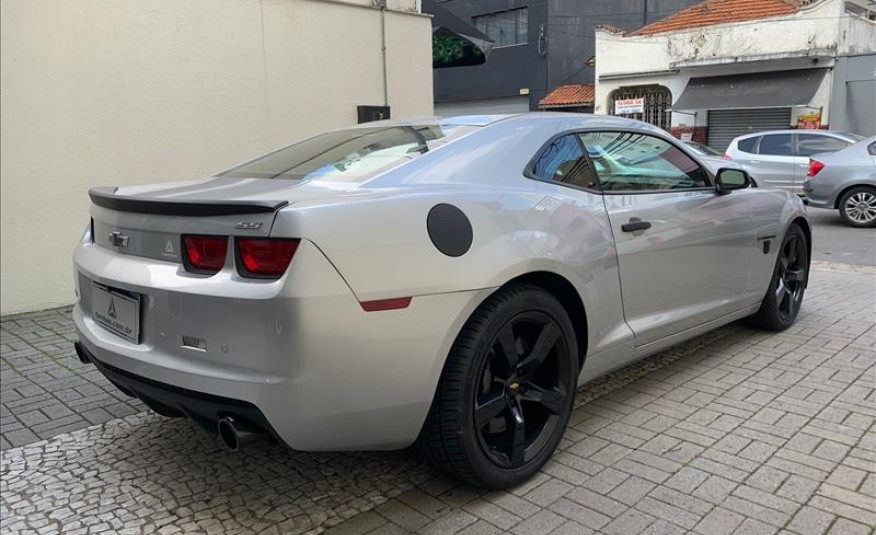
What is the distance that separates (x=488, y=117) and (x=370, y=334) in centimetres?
143

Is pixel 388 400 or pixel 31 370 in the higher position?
pixel 388 400

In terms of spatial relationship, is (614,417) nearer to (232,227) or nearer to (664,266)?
(664,266)

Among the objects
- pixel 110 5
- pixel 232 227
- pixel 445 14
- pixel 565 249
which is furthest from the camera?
pixel 445 14

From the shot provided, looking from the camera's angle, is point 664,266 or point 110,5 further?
point 110,5

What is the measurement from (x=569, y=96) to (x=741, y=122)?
7034mm

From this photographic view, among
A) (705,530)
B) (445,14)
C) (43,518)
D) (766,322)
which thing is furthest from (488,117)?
(445,14)

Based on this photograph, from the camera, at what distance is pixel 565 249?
298 cm

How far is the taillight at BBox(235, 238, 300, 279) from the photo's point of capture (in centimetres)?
224

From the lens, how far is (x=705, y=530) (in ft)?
8.34

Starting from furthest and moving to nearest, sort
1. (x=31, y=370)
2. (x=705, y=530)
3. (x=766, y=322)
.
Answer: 1. (x=766, y=322)
2. (x=31, y=370)
3. (x=705, y=530)

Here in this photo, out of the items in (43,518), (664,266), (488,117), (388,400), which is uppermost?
(488,117)

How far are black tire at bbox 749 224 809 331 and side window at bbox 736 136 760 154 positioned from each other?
28.5 ft

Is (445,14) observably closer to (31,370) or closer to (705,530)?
(31,370)

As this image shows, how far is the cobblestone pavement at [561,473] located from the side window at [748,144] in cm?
980
